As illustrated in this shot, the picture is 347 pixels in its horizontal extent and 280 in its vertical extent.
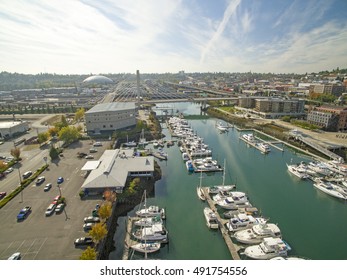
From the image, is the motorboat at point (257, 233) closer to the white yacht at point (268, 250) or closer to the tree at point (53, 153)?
the white yacht at point (268, 250)

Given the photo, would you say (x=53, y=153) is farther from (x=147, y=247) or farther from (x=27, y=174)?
(x=147, y=247)

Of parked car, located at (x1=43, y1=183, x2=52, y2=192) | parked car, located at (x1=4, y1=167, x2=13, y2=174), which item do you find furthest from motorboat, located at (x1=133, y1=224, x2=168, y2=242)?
parked car, located at (x1=4, y1=167, x2=13, y2=174)

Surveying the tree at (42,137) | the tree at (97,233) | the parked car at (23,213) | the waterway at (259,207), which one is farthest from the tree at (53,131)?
the tree at (97,233)

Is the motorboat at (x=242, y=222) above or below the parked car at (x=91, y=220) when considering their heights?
below

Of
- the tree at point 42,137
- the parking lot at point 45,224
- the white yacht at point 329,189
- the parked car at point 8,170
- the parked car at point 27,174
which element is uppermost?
the tree at point 42,137

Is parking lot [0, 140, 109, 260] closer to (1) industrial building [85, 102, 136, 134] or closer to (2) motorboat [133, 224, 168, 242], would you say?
(2) motorboat [133, 224, 168, 242]

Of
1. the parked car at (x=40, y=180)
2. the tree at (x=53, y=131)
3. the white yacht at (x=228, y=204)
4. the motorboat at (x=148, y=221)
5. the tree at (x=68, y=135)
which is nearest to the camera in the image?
the motorboat at (x=148, y=221)

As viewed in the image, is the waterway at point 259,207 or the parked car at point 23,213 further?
the parked car at point 23,213
